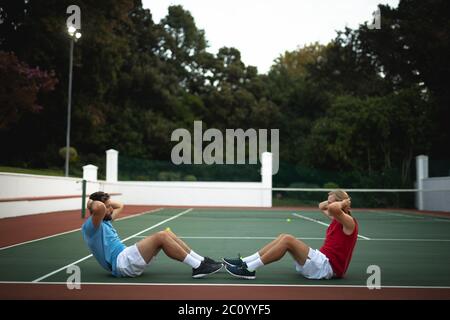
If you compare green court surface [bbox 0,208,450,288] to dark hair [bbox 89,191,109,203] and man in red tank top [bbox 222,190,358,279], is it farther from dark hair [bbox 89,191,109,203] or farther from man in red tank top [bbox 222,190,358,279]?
dark hair [bbox 89,191,109,203]

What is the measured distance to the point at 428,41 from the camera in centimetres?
2692

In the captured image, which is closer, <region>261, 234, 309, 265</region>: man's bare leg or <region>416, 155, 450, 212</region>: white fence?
<region>261, 234, 309, 265</region>: man's bare leg

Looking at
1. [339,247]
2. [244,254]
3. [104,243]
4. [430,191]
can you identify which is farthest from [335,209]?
[430,191]

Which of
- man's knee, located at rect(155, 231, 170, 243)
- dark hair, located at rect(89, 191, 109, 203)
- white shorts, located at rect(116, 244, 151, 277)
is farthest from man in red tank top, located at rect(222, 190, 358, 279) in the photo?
dark hair, located at rect(89, 191, 109, 203)

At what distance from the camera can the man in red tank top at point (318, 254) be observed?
576 cm

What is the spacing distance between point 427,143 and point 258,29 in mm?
17446

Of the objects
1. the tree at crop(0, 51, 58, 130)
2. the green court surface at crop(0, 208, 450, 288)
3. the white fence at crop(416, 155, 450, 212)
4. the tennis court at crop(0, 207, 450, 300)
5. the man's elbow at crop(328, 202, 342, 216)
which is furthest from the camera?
the white fence at crop(416, 155, 450, 212)

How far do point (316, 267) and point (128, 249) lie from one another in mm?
2026

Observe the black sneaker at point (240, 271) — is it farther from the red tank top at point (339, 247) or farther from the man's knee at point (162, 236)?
the red tank top at point (339, 247)

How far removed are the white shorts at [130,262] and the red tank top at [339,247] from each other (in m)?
1.99

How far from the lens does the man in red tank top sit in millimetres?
5758

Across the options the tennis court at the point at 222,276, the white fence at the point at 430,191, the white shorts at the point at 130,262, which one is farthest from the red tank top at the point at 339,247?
the white fence at the point at 430,191

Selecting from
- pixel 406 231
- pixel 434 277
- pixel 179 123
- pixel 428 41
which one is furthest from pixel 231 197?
pixel 434 277

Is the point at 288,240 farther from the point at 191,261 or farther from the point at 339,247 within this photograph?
the point at 191,261
